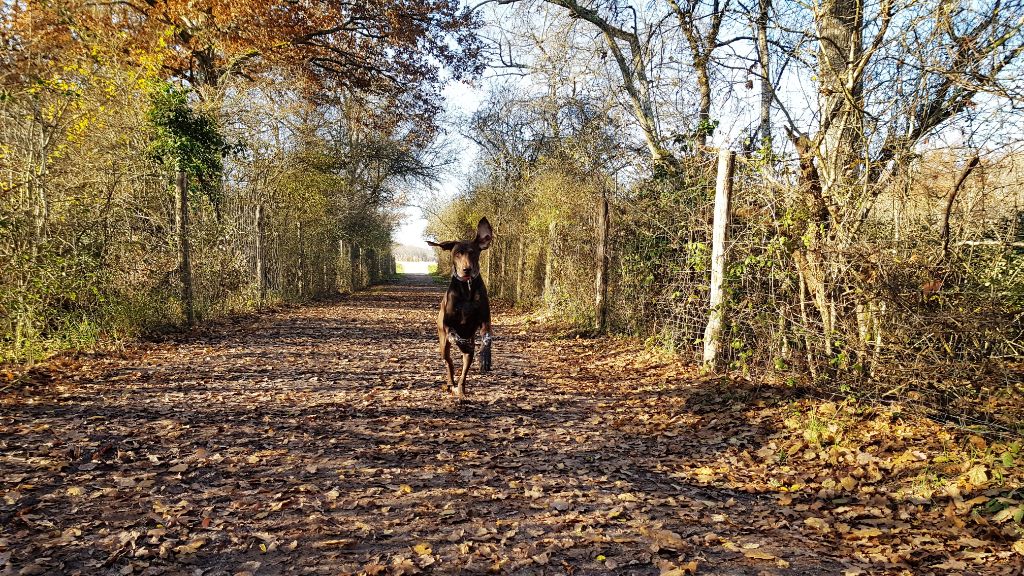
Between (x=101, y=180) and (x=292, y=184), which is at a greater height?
(x=292, y=184)

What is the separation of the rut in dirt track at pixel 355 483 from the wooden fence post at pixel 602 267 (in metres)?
3.82

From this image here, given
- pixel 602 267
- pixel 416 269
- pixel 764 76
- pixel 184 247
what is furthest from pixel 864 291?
pixel 416 269

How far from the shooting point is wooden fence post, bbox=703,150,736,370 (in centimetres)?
669

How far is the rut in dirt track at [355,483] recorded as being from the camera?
281 centimetres

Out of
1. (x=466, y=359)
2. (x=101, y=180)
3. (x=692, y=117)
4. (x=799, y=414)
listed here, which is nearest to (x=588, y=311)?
(x=692, y=117)

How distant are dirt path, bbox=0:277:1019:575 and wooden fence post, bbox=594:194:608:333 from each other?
11.8 feet

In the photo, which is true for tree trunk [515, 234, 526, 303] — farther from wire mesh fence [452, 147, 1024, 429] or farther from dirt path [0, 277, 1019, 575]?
dirt path [0, 277, 1019, 575]

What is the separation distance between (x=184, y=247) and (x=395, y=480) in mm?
8549

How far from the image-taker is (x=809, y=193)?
18.0 feet

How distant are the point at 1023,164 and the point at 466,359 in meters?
5.27

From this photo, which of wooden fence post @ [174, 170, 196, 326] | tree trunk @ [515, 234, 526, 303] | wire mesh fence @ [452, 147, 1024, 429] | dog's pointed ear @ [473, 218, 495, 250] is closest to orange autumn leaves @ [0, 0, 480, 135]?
wooden fence post @ [174, 170, 196, 326]

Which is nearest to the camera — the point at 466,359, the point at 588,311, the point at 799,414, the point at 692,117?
the point at 799,414

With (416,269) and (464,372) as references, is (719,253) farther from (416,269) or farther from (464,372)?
(416,269)

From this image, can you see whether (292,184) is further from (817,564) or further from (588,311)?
(817,564)
